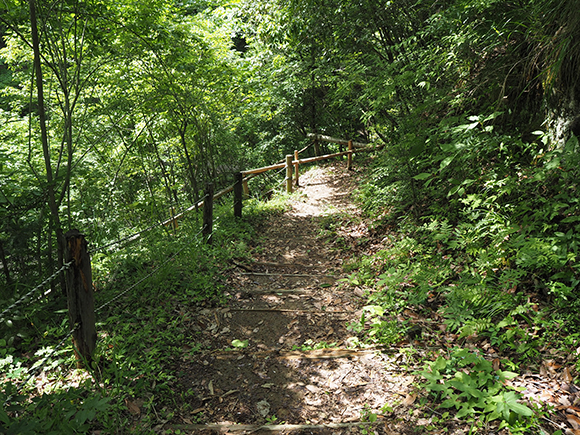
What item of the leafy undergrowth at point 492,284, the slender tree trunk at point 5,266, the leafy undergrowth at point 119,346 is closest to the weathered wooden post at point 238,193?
the leafy undergrowth at point 119,346

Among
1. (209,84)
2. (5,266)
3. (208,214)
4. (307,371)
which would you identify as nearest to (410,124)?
(208,214)

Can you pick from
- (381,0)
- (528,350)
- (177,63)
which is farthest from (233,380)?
(381,0)

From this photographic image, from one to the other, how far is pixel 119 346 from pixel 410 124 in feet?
15.2

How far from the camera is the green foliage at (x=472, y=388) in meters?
2.21

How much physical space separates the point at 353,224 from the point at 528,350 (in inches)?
168

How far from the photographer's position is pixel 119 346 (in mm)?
3160

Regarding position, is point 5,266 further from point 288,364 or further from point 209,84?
point 209,84

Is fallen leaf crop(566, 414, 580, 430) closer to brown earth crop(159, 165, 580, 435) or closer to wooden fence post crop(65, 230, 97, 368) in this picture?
brown earth crop(159, 165, 580, 435)

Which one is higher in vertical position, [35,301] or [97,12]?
[97,12]

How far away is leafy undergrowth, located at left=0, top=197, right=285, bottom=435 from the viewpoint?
2330mm

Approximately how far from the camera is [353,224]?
22.5ft

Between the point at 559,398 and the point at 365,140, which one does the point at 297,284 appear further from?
the point at 365,140

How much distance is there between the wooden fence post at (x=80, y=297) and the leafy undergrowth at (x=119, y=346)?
0.13m

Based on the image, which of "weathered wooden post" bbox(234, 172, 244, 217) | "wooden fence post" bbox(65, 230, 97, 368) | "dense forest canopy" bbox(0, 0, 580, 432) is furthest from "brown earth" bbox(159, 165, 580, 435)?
"weathered wooden post" bbox(234, 172, 244, 217)
